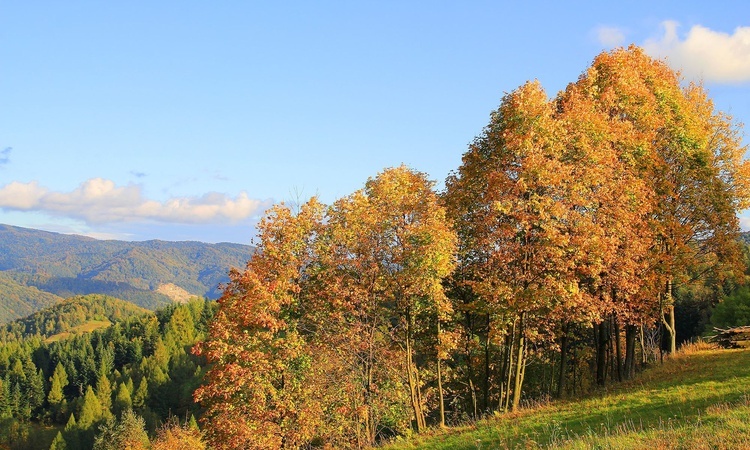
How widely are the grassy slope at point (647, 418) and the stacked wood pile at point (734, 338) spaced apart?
10.5 ft

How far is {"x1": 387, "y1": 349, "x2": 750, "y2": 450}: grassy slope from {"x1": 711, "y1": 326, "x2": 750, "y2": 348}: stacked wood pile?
3.21m

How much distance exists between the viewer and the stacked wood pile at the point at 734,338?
3216 centimetres

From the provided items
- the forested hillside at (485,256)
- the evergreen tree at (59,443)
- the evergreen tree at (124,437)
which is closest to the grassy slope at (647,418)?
the forested hillside at (485,256)

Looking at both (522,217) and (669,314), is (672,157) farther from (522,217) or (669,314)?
(522,217)

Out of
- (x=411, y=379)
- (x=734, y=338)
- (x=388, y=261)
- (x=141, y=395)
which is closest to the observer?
(x=388, y=261)

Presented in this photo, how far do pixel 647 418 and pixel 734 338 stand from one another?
61.3ft

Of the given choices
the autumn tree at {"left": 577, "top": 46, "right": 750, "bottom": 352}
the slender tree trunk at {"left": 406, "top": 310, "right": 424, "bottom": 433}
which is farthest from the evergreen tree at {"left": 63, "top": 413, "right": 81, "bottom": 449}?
the autumn tree at {"left": 577, "top": 46, "right": 750, "bottom": 352}

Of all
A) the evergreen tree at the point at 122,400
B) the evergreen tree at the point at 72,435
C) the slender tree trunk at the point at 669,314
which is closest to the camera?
the slender tree trunk at the point at 669,314

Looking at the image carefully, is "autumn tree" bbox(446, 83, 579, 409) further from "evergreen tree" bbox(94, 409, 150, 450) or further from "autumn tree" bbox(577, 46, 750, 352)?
"evergreen tree" bbox(94, 409, 150, 450)

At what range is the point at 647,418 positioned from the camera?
1886 cm

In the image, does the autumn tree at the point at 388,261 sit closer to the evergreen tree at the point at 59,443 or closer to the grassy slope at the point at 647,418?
the grassy slope at the point at 647,418

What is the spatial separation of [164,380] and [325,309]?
150846 mm

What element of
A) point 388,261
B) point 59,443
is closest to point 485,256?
point 388,261

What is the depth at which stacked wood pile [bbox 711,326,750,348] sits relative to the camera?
32.2 m
